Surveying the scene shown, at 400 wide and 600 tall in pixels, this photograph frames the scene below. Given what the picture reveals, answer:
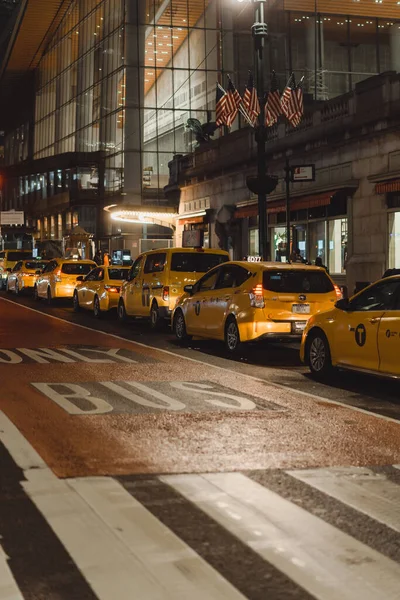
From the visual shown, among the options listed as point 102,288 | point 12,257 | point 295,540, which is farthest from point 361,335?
point 12,257

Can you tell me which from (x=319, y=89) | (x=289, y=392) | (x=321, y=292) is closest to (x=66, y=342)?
(x=321, y=292)

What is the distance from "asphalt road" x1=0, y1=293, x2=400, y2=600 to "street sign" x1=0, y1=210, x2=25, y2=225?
233ft

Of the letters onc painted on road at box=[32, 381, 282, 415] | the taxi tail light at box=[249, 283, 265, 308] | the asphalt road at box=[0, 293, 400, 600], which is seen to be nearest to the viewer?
the asphalt road at box=[0, 293, 400, 600]

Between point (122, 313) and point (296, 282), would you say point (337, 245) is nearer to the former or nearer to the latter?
point (122, 313)

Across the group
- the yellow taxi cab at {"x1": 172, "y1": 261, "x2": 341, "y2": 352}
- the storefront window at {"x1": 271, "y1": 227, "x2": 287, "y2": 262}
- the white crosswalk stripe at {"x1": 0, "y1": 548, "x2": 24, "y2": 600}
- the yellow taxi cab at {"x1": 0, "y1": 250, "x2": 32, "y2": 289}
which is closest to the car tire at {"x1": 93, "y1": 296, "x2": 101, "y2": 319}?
the yellow taxi cab at {"x1": 172, "y1": 261, "x2": 341, "y2": 352}

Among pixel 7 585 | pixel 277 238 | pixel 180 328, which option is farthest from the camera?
pixel 277 238

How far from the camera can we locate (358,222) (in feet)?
97.7

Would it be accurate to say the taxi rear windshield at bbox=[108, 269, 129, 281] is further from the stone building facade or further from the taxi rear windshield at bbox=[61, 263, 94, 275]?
the taxi rear windshield at bbox=[61, 263, 94, 275]

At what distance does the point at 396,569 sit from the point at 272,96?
27.1 meters

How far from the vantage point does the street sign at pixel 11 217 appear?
8244cm

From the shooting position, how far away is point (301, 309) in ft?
53.4

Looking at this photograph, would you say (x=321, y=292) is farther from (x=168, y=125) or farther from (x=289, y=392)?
(x=168, y=125)

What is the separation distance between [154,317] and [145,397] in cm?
1095

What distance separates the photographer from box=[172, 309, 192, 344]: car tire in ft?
62.1
